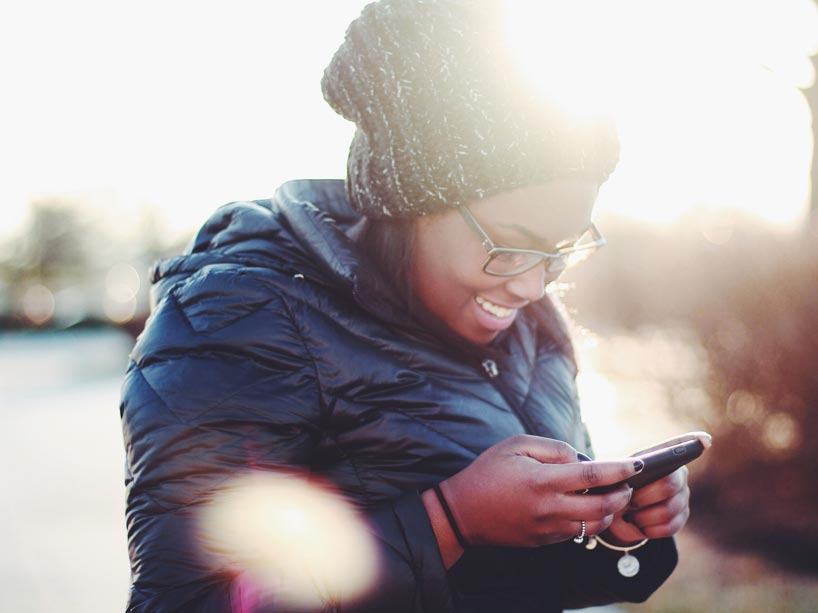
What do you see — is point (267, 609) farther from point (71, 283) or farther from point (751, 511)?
point (71, 283)

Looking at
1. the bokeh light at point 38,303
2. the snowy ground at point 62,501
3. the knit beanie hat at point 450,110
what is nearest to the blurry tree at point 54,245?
the bokeh light at point 38,303

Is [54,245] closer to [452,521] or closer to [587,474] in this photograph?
[452,521]

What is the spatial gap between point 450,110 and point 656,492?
1008 mm

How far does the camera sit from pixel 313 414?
1.66m

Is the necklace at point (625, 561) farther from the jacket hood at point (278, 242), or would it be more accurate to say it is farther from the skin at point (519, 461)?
the jacket hood at point (278, 242)

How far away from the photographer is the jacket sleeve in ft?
4.89

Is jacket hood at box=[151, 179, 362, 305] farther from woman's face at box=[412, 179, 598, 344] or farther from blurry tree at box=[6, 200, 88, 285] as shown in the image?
blurry tree at box=[6, 200, 88, 285]

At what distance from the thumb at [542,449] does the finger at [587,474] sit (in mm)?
45

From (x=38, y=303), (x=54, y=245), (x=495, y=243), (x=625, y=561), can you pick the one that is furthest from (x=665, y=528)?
(x=54, y=245)

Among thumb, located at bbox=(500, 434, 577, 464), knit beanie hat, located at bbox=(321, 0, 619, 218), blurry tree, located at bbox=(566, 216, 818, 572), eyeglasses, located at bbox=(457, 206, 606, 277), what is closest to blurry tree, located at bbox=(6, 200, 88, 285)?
blurry tree, located at bbox=(566, 216, 818, 572)

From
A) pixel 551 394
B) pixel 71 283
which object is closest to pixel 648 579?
pixel 551 394

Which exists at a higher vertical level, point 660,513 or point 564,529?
point 564,529

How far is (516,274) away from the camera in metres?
1.91

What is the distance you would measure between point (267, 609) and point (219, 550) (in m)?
0.14
